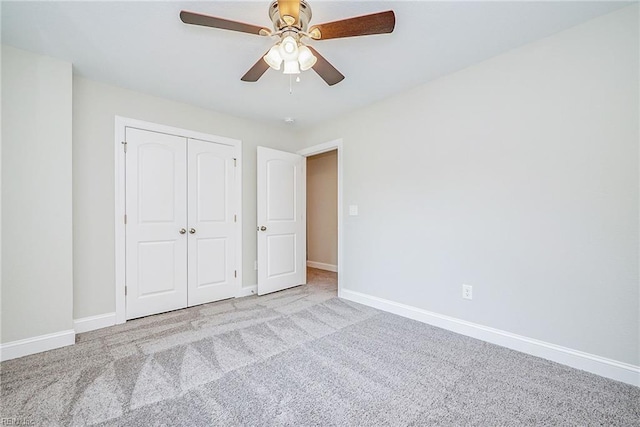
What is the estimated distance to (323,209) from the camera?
18.5ft

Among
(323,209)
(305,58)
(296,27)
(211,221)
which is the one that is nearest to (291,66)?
(305,58)

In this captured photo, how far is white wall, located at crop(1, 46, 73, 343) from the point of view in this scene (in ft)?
6.82

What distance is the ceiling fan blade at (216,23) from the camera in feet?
4.82

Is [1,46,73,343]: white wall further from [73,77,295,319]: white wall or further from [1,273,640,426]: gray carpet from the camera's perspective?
[1,273,640,426]: gray carpet

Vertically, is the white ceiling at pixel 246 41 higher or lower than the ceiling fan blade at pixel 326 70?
higher

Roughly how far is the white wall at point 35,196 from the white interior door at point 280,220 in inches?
74.9

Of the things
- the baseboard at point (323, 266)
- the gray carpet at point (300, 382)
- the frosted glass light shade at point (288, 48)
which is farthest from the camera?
the baseboard at point (323, 266)

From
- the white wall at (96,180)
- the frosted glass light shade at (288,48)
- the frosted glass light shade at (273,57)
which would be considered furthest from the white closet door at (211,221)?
the frosted glass light shade at (288,48)

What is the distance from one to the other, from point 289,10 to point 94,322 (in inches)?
122

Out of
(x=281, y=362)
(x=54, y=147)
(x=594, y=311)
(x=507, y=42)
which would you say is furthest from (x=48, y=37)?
(x=594, y=311)

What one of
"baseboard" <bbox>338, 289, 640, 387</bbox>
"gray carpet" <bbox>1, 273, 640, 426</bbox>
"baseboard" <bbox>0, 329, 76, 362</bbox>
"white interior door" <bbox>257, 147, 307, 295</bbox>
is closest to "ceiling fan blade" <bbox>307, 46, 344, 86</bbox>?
"white interior door" <bbox>257, 147, 307, 295</bbox>

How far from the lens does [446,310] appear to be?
2562 millimetres

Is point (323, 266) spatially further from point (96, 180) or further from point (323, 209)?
point (96, 180)

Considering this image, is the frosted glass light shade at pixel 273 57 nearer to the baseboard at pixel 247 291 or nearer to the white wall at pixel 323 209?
the baseboard at pixel 247 291
